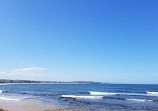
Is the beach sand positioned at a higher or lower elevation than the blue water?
higher

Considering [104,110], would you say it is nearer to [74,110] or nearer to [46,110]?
[74,110]

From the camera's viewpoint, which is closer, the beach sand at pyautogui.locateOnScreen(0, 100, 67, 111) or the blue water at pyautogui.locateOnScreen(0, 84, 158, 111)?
the beach sand at pyautogui.locateOnScreen(0, 100, 67, 111)

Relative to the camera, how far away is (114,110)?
18.3m

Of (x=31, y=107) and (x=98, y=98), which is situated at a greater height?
(x=31, y=107)

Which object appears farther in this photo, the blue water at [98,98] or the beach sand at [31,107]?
the blue water at [98,98]

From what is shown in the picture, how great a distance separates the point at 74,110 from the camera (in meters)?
17.6

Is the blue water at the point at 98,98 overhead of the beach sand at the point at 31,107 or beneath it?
beneath

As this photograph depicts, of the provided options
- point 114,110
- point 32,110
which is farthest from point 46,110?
point 114,110

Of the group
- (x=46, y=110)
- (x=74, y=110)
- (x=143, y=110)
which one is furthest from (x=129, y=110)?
(x=46, y=110)

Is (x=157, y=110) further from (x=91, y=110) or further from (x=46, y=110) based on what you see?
(x=46, y=110)

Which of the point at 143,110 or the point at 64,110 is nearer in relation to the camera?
the point at 64,110

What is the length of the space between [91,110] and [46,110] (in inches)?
203

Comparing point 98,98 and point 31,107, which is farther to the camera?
Result: point 98,98

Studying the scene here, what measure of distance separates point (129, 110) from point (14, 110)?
1341 cm
